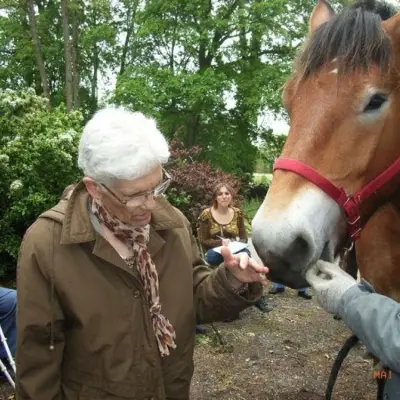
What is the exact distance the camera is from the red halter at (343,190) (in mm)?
1719

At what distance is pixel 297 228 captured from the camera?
1.61m

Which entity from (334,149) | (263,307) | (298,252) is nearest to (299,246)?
(298,252)

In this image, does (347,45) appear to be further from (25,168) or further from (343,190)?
(25,168)

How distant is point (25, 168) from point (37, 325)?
4.61 meters

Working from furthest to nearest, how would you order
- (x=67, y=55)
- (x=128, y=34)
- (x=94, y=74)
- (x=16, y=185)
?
(x=94, y=74) < (x=128, y=34) < (x=67, y=55) < (x=16, y=185)

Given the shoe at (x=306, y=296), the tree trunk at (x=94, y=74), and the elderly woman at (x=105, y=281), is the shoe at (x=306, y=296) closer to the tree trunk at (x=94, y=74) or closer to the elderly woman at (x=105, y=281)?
the elderly woman at (x=105, y=281)

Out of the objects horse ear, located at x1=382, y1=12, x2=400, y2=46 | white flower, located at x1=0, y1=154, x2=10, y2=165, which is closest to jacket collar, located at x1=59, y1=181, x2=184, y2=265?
horse ear, located at x1=382, y1=12, x2=400, y2=46

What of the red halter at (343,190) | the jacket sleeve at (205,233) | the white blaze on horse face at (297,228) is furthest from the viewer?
the jacket sleeve at (205,233)

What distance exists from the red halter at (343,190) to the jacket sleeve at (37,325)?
989 millimetres

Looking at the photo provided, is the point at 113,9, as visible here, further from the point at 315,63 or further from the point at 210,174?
the point at 315,63

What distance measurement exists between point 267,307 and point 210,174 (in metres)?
2.95

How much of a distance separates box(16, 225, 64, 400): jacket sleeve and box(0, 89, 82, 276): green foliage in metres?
4.24

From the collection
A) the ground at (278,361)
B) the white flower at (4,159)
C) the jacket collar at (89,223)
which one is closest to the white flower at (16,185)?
the white flower at (4,159)

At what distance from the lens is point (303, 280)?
1.77m
